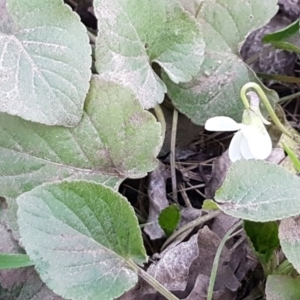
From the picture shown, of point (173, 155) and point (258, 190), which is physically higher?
point (258, 190)

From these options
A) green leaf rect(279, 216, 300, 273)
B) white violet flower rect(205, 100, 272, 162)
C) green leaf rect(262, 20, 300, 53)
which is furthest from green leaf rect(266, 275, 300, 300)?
green leaf rect(262, 20, 300, 53)

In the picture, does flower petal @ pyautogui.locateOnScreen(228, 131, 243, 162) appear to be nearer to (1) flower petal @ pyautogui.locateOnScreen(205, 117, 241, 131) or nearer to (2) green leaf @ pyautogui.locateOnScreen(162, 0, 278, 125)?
(1) flower petal @ pyautogui.locateOnScreen(205, 117, 241, 131)

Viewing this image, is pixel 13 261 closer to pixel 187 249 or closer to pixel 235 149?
pixel 187 249

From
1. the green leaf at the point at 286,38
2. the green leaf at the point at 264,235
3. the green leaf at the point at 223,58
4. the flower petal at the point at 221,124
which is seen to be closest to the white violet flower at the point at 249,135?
the flower petal at the point at 221,124

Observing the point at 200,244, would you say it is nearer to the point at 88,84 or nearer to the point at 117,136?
the point at 117,136

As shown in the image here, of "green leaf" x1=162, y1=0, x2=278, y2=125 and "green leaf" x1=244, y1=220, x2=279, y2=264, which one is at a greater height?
"green leaf" x1=162, y1=0, x2=278, y2=125

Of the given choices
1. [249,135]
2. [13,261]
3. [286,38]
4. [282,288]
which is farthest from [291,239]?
[286,38]

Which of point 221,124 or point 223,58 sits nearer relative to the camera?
point 221,124
